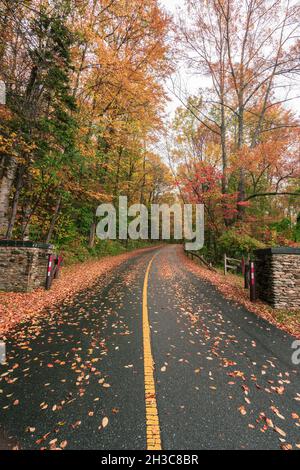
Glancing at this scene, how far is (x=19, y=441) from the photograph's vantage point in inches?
83.7

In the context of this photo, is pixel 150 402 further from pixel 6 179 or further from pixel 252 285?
pixel 6 179

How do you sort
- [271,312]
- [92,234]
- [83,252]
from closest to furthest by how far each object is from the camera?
[271,312], [83,252], [92,234]

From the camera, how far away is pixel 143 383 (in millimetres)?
3021

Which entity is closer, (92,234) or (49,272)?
(49,272)

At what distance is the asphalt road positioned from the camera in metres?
2.23

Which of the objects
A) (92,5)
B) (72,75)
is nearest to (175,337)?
(72,75)

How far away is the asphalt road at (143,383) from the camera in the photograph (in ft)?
7.30

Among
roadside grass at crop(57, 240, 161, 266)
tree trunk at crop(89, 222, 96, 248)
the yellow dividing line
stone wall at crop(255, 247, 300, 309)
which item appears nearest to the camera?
the yellow dividing line

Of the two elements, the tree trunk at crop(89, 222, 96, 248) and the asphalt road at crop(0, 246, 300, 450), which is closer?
the asphalt road at crop(0, 246, 300, 450)

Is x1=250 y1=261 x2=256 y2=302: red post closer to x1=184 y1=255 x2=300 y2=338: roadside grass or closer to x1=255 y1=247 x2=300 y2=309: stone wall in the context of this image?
x1=184 y1=255 x2=300 y2=338: roadside grass

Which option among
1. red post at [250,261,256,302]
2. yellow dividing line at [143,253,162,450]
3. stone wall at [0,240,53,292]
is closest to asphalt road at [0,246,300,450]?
yellow dividing line at [143,253,162,450]

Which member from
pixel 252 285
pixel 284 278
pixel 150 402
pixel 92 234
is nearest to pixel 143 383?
pixel 150 402
